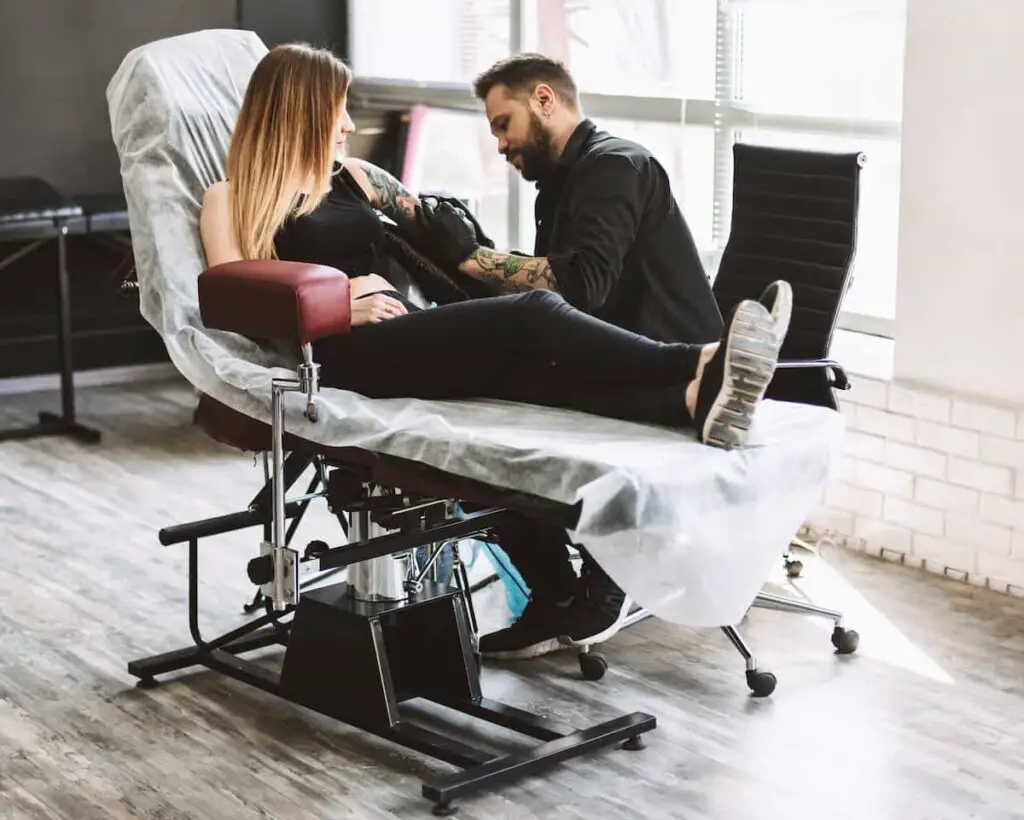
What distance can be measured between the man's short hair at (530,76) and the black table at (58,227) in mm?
2325

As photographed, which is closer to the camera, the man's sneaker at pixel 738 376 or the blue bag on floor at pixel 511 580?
the man's sneaker at pixel 738 376

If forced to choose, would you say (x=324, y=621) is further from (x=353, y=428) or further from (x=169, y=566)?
(x=169, y=566)

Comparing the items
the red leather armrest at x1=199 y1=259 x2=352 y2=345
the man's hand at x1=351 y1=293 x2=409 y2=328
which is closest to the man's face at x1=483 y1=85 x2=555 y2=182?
the man's hand at x1=351 y1=293 x2=409 y2=328

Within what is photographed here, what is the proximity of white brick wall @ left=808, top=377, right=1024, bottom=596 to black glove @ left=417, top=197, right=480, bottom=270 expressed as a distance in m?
1.24

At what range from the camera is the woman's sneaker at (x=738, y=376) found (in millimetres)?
2385

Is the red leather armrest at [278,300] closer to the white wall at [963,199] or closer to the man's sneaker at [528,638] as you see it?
the man's sneaker at [528,638]

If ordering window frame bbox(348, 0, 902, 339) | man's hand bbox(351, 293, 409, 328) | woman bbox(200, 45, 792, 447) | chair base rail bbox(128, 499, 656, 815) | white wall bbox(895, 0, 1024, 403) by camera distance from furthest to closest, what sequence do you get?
1. window frame bbox(348, 0, 902, 339)
2. white wall bbox(895, 0, 1024, 403)
3. man's hand bbox(351, 293, 409, 328)
4. chair base rail bbox(128, 499, 656, 815)
5. woman bbox(200, 45, 792, 447)

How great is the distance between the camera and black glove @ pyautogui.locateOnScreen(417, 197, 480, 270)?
3.23 meters

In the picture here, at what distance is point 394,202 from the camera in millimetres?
3318

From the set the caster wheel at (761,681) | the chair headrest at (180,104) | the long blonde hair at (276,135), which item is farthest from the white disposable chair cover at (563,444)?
the caster wheel at (761,681)

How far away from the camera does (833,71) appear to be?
4.11m

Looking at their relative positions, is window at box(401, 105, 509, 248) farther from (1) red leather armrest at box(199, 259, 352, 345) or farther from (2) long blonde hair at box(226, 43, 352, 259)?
(1) red leather armrest at box(199, 259, 352, 345)

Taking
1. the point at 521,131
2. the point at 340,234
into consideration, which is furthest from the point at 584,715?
the point at 521,131

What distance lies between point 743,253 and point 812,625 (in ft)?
2.74
